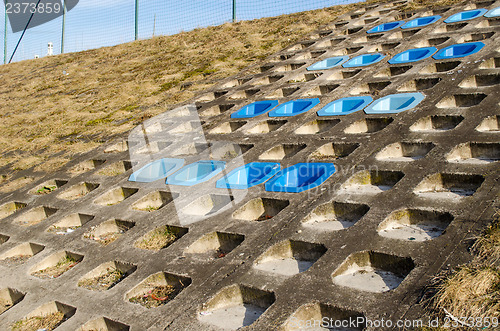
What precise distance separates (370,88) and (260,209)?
2760 mm

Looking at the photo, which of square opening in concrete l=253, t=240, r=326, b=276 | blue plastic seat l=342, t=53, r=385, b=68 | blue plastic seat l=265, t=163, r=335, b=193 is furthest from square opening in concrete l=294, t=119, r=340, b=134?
square opening in concrete l=253, t=240, r=326, b=276

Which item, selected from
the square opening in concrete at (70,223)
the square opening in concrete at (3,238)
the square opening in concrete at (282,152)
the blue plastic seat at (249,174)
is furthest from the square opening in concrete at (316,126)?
the square opening in concrete at (3,238)

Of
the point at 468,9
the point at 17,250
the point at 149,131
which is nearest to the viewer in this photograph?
the point at 17,250

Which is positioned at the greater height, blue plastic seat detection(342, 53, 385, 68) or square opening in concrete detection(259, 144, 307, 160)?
blue plastic seat detection(342, 53, 385, 68)

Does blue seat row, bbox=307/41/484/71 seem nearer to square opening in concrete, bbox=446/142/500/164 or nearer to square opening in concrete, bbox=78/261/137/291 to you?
square opening in concrete, bbox=446/142/500/164

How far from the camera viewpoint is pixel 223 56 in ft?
32.1

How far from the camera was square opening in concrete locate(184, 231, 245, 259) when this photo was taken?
3.58m

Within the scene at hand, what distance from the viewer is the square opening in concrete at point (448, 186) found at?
344 centimetres

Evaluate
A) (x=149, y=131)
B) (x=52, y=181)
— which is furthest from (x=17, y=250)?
(x=149, y=131)

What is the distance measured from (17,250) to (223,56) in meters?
6.43

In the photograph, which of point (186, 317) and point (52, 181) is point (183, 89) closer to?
point (52, 181)

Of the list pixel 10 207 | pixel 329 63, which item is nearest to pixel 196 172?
pixel 10 207

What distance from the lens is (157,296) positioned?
3.22 m

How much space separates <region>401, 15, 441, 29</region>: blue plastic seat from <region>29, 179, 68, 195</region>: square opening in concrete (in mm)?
5945
